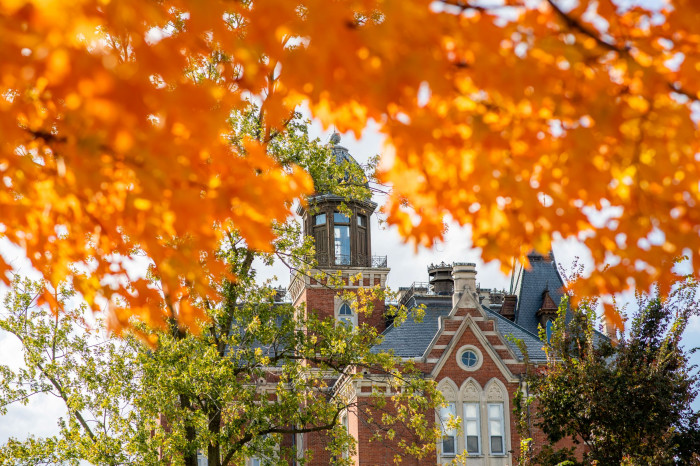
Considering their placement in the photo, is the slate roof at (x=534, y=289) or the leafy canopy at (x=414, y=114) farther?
the slate roof at (x=534, y=289)

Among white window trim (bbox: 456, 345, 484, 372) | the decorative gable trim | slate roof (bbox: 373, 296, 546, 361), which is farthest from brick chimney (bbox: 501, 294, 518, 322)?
white window trim (bbox: 456, 345, 484, 372)

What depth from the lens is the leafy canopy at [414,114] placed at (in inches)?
135

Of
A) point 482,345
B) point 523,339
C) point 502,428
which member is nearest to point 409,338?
point 482,345

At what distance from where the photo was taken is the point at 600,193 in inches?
171

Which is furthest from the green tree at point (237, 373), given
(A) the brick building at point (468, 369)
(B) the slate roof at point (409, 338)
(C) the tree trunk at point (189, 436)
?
(B) the slate roof at point (409, 338)

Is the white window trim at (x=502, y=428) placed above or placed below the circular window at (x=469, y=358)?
below

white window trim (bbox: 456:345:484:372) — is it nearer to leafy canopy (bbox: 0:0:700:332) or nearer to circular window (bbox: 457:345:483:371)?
circular window (bbox: 457:345:483:371)

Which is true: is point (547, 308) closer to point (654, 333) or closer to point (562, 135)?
point (654, 333)

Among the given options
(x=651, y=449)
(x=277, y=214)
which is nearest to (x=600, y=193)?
(x=277, y=214)

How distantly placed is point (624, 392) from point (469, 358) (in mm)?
13447

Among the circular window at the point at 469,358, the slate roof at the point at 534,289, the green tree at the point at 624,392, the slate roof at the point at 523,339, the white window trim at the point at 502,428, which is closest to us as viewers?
the green tree at the point at 624,392

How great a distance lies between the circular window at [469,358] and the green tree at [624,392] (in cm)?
1137

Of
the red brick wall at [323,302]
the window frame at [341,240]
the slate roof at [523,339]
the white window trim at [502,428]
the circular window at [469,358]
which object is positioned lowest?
the white window trim at [502,428]

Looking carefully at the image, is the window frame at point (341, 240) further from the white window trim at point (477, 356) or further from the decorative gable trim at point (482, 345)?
the white window trim at point (477, 356)
